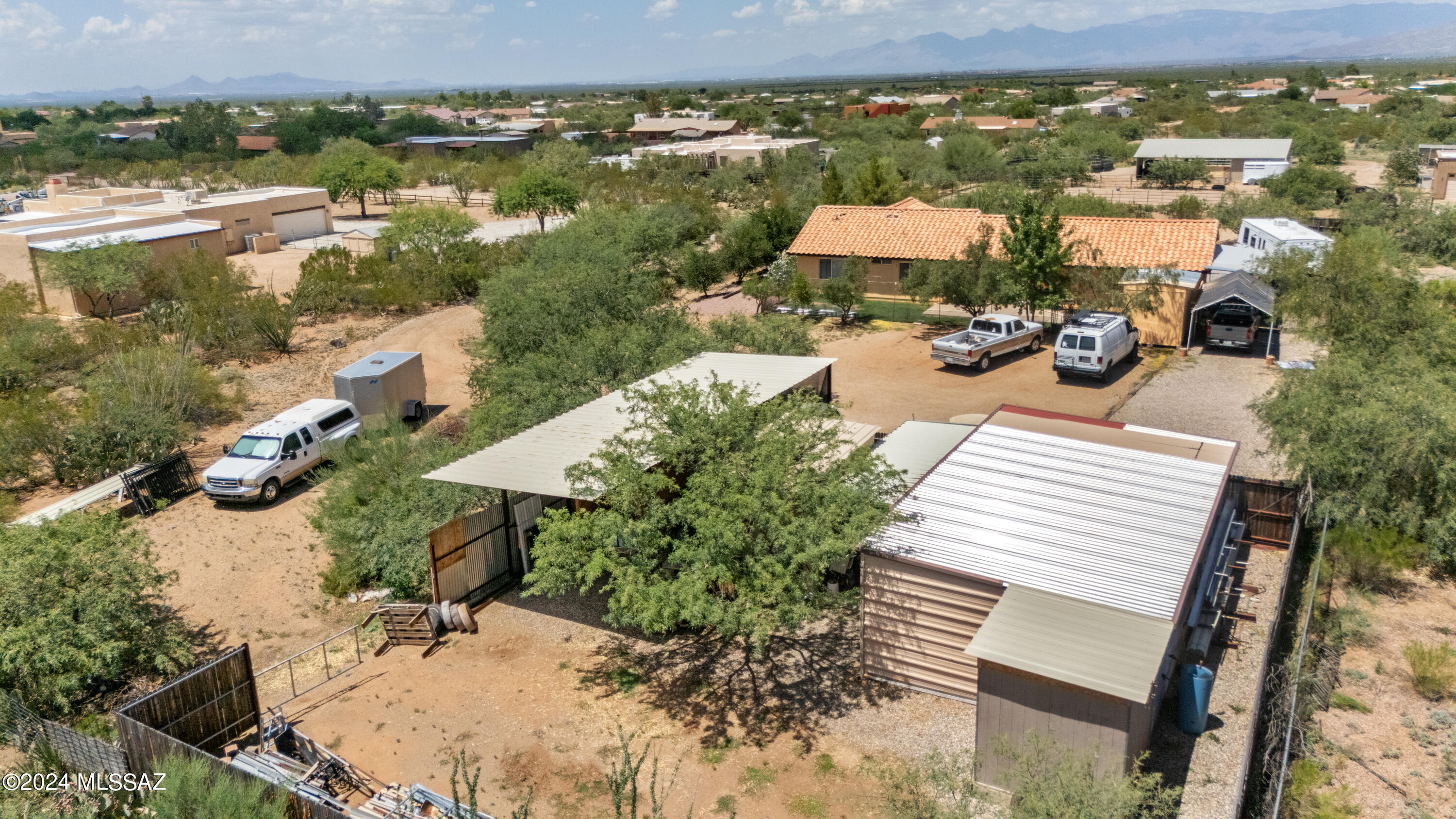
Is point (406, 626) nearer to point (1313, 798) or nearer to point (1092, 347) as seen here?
point (1313, 798)

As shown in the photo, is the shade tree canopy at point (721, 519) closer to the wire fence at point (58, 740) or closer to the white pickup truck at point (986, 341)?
the wire fence at point (58, 740)

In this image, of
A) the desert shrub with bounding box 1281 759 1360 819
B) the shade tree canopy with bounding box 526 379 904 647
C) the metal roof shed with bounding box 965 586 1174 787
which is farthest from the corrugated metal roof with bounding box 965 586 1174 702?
the desert shrub with bounding box 1281 759 1360 819

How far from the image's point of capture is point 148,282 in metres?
37.8

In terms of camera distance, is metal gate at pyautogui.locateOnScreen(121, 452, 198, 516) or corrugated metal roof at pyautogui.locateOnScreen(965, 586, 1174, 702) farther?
metal gate at pyautogui.locateOnScreen(121, 452, 198, 516)

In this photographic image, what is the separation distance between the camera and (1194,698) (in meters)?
12.0

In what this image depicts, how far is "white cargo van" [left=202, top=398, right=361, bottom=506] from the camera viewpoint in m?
20.9

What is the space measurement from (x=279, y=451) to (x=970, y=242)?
22697 millimetres

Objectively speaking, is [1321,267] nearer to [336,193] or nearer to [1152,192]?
[1152,192]

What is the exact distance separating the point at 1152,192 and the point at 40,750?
6608cm

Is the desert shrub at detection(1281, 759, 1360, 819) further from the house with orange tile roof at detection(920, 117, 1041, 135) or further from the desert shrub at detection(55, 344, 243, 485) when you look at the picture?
the house with orange tile roof at detection(920, 117, 1041, 135)

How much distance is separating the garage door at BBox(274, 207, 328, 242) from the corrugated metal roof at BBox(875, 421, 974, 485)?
4526cm

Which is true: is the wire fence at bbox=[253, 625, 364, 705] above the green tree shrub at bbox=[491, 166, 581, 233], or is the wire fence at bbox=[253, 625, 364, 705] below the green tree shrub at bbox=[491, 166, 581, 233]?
below

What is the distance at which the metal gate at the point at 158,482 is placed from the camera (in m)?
21.2

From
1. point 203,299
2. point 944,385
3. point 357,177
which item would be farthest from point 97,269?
point 357,177
